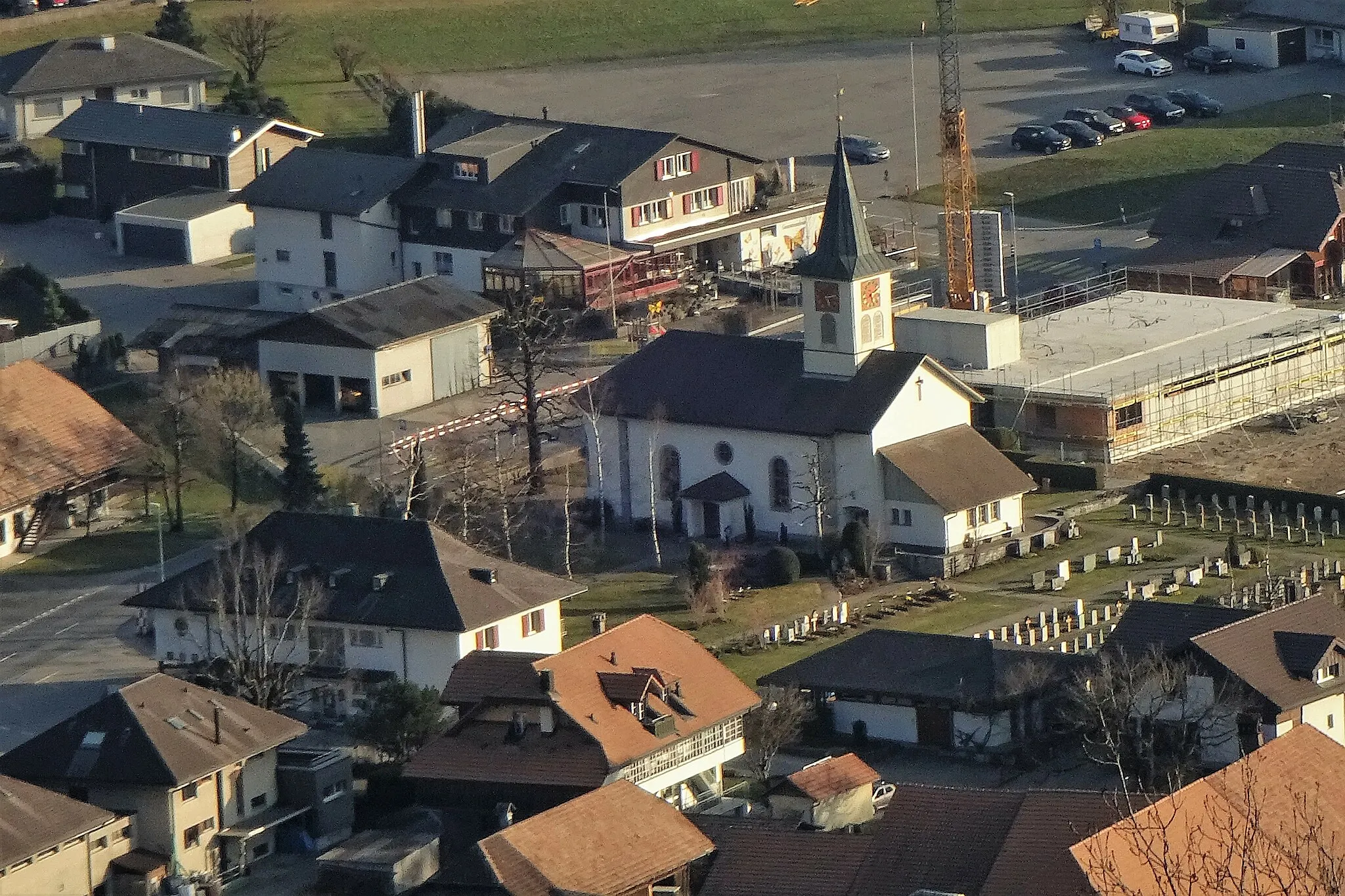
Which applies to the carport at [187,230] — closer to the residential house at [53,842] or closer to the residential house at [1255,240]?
the residential house at [1255,240]

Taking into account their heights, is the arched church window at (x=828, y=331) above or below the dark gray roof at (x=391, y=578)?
above

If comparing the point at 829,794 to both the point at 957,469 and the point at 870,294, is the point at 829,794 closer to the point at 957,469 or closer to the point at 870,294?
the point at 957,469

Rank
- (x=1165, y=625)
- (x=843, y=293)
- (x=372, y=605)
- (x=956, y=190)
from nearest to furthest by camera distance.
→ (x=1165, y=625), (x=372, y=605), (x=843, y=293), (x=956, y=190)

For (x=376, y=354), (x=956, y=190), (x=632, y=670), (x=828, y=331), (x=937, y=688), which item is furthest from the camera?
(x=956, y=190)

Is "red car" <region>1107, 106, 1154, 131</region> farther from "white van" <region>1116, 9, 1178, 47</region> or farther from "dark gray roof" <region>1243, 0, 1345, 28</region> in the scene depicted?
"dark gray roof" <region>1243, 0, 1345, 28</region>

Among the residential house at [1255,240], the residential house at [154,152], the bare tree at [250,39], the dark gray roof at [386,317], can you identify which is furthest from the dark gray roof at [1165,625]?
the bare tree at [250,39]

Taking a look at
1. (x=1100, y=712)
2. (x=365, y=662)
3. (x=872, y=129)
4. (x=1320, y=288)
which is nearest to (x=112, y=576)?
(x=365, y=662)

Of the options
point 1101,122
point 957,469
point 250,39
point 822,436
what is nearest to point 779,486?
point 822,436
